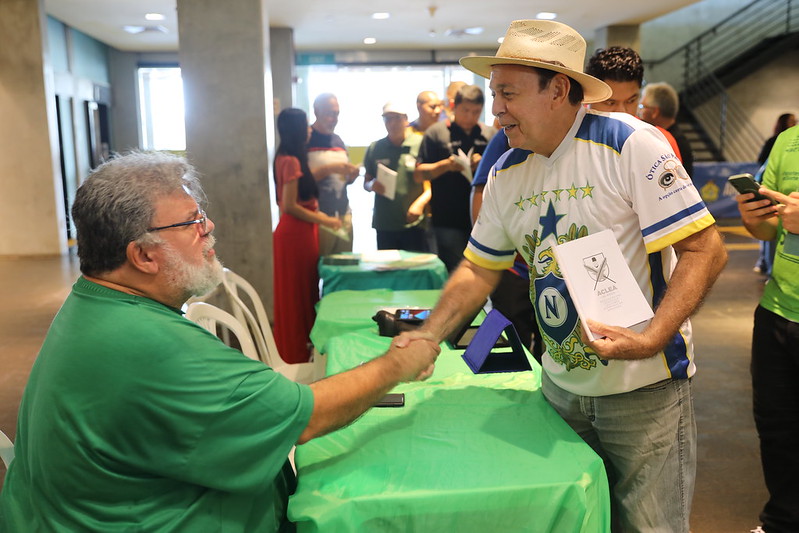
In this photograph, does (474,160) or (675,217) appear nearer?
(675,217)

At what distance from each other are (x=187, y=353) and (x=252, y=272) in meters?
4.50

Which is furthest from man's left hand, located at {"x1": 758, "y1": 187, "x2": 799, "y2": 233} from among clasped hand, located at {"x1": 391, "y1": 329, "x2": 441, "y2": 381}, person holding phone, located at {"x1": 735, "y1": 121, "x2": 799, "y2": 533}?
clasped hand, located at {"x1": 391, "y1": 329, "x2": 441, "y2": 381}

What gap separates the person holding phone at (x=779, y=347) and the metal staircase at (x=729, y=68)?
1211 cm

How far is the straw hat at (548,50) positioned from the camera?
1.57m

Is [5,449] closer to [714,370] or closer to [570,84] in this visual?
[570,84]

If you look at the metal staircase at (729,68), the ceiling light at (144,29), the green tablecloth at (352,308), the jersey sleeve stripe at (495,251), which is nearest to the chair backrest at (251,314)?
the green tablecloth at (352,308)

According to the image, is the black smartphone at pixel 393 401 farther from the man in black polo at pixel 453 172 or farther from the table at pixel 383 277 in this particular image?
the man in black polo at pixel 453 172

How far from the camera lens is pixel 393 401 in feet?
5.56

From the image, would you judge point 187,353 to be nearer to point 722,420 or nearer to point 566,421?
point 566,421

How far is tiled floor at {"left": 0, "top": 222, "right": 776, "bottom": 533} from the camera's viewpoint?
2807 mm

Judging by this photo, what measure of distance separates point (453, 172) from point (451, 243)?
465 mm

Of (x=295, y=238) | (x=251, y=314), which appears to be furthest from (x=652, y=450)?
(x=295, y=238)

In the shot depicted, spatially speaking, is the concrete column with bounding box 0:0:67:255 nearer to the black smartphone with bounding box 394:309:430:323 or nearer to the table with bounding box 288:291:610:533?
the black smartphone with bounding box 394:309:430:323

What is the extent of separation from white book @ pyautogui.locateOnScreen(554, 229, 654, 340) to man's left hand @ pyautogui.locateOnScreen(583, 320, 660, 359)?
14 millimetres
